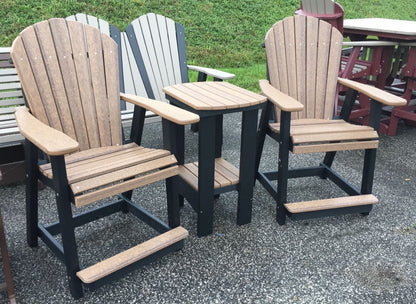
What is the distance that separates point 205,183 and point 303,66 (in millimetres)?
1179

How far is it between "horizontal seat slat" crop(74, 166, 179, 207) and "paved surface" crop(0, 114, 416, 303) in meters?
0.48

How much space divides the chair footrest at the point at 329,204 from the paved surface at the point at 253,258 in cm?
13

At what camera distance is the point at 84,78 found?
2250 millimetres

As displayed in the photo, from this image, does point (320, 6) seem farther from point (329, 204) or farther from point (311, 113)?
point (329, 204)

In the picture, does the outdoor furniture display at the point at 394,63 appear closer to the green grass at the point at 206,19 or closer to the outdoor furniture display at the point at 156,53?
the green grass at the point at 206,19

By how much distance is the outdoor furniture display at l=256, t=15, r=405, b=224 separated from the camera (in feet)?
7.59

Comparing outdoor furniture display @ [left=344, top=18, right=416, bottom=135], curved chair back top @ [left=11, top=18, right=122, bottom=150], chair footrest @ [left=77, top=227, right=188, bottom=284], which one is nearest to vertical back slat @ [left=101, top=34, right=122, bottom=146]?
curved chair back top @ [left=11, top=18, right=122, bottom=150]

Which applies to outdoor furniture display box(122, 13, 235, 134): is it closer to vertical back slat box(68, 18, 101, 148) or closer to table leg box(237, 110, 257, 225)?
vertical back slat box(68, 18, 101, 148)

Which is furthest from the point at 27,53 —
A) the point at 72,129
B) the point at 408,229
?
the point at 408,229

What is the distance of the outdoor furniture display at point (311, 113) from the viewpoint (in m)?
2.31

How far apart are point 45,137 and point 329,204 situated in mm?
1619

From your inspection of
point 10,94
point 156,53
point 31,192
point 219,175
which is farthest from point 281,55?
point 10,94

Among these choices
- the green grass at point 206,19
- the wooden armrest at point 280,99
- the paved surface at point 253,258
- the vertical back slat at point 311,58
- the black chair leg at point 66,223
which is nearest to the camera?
the black chair leg at point 66,223

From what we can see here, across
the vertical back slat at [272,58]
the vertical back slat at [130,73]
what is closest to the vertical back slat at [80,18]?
the vertical back slat at [130,73]
